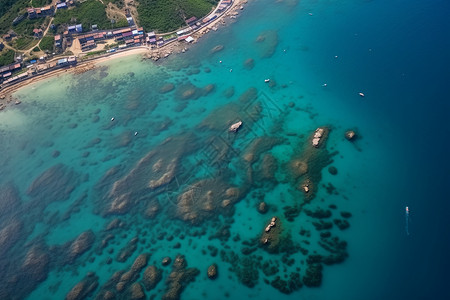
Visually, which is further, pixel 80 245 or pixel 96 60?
pixel 96 60

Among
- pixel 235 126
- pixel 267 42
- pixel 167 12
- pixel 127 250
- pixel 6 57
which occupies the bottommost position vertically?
pixel 127 250

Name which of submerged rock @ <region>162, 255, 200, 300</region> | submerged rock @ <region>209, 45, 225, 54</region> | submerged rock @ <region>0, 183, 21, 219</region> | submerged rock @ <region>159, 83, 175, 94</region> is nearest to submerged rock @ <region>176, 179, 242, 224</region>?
submerged rock @ <region>162, 255, 200, 300</region>

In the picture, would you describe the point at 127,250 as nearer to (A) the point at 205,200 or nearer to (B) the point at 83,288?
(B) the point at 83,288

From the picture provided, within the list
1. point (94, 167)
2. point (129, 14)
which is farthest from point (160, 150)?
point (129, 14)

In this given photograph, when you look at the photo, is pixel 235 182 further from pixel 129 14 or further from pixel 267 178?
pixel 129 14

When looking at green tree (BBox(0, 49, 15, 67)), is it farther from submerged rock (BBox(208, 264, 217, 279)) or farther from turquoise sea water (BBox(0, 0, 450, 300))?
submerged rock (BBox(208, 264, 217, 279))

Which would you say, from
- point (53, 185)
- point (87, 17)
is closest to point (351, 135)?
point (53, 185)
